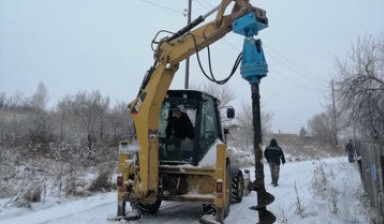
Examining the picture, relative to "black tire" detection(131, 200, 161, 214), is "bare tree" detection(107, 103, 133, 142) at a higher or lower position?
higher

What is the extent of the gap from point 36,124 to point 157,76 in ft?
49.7

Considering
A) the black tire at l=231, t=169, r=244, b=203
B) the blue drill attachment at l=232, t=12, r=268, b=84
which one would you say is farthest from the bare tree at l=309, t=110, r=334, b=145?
the blue drill attachment at l=232, t=12, r=268, b=84

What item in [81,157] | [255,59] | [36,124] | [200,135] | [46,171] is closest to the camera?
[255,59]

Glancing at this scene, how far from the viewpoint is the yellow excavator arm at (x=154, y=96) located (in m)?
8.21

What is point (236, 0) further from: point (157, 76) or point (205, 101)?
point (205, 101)

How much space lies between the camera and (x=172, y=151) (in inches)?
359

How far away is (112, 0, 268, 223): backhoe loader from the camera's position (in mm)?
8211

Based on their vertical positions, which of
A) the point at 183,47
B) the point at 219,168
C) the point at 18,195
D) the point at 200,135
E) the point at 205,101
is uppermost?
the point at 183,47

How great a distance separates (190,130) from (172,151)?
2.01 feet

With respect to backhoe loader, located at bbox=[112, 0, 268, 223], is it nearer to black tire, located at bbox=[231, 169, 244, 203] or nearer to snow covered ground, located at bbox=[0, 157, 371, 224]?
snow covered ground, located at bbox=[0, 157, 371, 224]

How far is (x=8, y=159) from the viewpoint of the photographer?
596 inches

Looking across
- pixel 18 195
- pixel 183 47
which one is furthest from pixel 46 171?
pixel 183 47

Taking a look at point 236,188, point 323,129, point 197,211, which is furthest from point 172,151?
point 323,129

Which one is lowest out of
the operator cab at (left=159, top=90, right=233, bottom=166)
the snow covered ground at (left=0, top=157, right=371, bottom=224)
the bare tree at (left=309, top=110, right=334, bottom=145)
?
the snow covered ground at (left=0, top=157, right=371, bottom=224)
